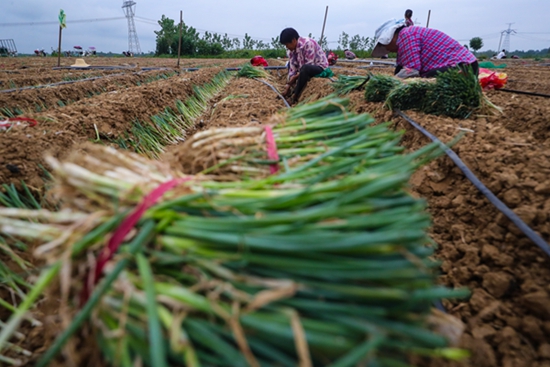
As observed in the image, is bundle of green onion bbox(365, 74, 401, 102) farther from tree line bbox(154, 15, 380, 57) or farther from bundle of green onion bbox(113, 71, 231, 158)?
tree line bbox(154, 15, 380, 57)

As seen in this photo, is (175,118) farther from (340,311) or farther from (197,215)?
(340,311)

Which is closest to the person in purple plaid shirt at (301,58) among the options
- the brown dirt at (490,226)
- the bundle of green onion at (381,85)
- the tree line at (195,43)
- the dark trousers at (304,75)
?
the dark trousers at (304,75)

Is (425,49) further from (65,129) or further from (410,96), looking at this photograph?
(65,129)

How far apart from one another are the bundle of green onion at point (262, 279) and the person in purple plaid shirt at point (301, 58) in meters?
6.28

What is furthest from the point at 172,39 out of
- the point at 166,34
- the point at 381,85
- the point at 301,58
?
the point at 381,85

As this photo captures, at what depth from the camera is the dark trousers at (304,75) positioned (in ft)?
22.3

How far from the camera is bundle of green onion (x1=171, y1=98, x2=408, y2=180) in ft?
4.49

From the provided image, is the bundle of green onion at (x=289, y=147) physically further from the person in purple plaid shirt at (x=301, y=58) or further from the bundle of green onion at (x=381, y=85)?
the person in purple plaid shirt at (x=301, y=58)

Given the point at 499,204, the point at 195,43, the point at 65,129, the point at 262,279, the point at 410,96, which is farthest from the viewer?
the point at 195,43

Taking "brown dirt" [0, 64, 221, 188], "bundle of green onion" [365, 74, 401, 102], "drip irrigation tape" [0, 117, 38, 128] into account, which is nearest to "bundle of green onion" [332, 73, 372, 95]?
"bundle of green onion" [365, 74, 401, 102]

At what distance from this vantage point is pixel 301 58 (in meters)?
7.32

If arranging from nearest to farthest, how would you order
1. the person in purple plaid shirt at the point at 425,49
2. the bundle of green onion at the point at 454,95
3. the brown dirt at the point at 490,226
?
1. the brown dirt at the point at 490,226
2. the bundle of green onion at the point at 454,95
3. the person in purple plaid shirt at the point at 425,49

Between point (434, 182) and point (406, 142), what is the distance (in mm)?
957

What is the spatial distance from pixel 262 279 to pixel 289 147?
891 mm
